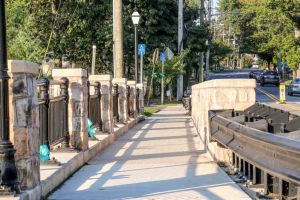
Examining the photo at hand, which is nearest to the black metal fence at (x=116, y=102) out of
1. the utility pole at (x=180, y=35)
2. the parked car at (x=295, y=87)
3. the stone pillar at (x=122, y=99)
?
the stone pillar at (x=122, y=99)

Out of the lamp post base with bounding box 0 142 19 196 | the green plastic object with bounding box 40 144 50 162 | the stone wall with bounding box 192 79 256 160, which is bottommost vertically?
the green plastic object with bounding box 40 144 50 162

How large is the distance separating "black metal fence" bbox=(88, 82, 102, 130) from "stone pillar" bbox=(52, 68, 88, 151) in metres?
2.42

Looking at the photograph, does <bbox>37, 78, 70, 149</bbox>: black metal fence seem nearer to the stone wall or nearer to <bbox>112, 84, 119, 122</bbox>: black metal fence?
the stone wall

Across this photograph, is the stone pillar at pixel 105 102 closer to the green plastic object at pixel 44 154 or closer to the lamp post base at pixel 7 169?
the green plastic object at pixel 44 154

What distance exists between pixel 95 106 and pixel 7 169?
8.34m

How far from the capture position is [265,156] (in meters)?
6.95

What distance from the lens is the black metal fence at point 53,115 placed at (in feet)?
31.6

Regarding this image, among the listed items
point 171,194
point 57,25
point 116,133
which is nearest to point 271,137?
point 171,194

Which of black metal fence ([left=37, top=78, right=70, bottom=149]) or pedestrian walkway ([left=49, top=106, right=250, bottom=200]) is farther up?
black metal fence ([left=37, top=78, right=70, bottom=149])

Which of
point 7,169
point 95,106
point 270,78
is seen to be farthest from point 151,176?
point 270,78

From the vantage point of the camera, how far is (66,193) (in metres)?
8.17

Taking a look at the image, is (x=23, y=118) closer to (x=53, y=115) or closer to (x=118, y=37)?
(x=53, y=115)

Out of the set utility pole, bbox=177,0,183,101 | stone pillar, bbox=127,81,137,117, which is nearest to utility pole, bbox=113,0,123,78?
stone pillar, bbox=127,81,137,117

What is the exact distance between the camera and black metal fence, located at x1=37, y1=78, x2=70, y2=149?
962 centimetres
